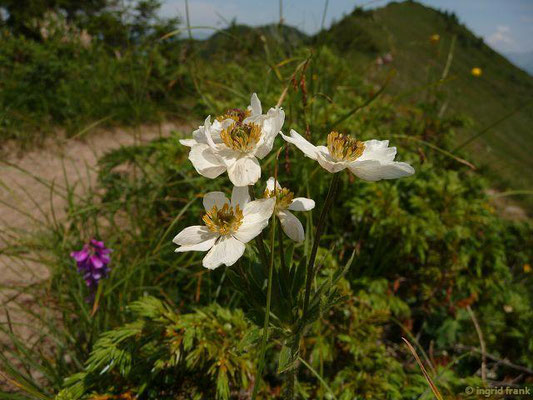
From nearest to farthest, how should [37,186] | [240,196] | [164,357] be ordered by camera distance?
[240,196] → [164,357] → [37,186]

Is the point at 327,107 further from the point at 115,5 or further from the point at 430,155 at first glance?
the point at 115,5

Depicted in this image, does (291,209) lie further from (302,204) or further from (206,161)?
(206,161)

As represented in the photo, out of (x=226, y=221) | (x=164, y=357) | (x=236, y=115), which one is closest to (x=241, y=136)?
(x=236, y=115)

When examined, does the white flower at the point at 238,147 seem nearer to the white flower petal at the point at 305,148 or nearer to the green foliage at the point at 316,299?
the white flower petal at the point at 305,148

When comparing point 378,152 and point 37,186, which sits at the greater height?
point 378,152

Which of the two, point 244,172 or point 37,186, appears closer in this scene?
point 244,172

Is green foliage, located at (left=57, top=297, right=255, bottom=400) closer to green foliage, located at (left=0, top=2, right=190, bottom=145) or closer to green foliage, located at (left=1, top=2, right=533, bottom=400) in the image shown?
green foliage, located at (left=1, top=2, right=533, bottom=400)
